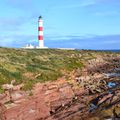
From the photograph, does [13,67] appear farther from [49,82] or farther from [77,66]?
[77,66]

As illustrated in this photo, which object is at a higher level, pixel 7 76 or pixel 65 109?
pixel 7 76

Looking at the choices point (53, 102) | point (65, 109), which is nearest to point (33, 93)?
point (53, 102)

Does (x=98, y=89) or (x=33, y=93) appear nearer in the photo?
(x=33, y=93)

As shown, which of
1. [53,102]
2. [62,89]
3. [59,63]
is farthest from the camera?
[59,63]

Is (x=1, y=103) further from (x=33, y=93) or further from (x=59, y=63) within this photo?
(x=59, y=63)

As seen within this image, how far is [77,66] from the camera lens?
66.9m

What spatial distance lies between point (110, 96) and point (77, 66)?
2778 cm

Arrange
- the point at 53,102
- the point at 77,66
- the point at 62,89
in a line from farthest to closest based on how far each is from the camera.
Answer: the point at 77,66, the point at 62,89, the point at 53,102

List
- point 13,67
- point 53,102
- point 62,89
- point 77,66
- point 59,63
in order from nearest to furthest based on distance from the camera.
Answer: point 53,102, point 62,89, point 13,67, point 59,63, point 77,66

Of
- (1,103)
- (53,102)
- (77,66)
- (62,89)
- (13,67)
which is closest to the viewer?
(1,103)

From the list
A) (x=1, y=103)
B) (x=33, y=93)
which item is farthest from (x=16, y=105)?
(x=33, y=93)

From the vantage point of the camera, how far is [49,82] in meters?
46.5

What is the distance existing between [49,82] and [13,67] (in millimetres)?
5450

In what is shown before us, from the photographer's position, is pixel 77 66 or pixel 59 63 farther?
A: pixel 77 66
